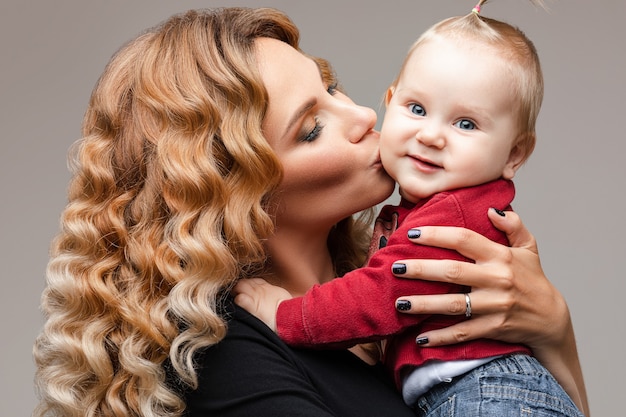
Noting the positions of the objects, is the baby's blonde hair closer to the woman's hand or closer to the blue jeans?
the woman's hand

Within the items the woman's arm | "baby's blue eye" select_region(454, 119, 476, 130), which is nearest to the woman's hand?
the woman's arm

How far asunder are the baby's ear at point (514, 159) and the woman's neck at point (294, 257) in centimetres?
53

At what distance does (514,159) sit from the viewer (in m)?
2.34

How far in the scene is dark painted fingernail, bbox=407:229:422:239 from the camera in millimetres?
2172

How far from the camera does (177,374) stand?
2270 mm

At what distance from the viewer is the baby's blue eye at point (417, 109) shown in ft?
7.46

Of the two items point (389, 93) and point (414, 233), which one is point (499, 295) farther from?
point (389, 93)

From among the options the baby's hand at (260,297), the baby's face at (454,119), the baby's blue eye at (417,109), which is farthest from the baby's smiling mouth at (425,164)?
the baby's hand at (260,297)

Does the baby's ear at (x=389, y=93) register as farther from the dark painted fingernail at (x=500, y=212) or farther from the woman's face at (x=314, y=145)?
the dark painted fingernail at (x=500, y=212)

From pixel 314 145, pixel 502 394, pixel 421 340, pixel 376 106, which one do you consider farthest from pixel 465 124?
pixel 376 106

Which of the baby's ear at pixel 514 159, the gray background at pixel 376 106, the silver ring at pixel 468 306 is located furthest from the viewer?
the gray background at pixel 376 106

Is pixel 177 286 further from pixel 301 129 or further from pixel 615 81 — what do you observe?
pixel 615 81

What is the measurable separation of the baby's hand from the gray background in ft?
5.74

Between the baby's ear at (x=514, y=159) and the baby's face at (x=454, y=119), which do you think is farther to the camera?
the baby's ear at (x=514, y=159)
